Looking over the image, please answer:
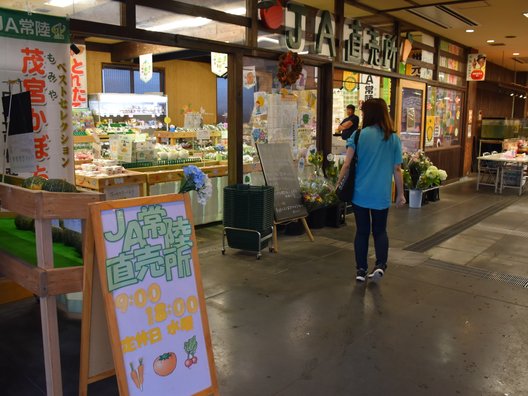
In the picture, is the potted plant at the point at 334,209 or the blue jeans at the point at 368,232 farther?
the potted plant at the point at 334,209

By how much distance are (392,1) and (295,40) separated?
2187 millimetres

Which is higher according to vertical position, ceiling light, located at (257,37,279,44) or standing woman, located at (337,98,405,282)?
ceiling light, located at (257,37,279,44)

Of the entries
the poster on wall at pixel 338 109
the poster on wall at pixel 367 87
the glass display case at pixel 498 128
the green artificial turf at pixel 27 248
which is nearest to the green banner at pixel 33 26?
the green artificial turf at pixel 27 248

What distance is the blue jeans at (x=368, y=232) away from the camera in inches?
178

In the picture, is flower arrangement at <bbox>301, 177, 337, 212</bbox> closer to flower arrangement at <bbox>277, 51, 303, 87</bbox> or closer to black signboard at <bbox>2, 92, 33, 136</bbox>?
flower arrangement at <bbox>277, 51, 303, 87</bbox>

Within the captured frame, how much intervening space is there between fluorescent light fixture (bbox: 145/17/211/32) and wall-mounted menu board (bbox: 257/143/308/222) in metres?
1.48

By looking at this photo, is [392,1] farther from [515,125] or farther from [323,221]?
[515,125]

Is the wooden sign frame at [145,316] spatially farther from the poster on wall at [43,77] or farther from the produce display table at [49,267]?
the poster on wall at [43,77]

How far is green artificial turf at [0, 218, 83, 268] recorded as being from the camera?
2.73m

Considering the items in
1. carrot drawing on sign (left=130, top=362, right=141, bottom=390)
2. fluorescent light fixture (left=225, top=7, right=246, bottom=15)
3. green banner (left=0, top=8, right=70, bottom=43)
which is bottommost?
carrot drawing on sign (left=130, top=362, right=141, bottom=390)

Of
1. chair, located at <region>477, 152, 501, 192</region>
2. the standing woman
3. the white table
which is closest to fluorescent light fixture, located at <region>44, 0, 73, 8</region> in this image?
the standing woman

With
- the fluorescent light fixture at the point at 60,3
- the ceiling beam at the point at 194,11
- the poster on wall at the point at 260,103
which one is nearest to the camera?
the fluorescent light fixture at the point at 60,3

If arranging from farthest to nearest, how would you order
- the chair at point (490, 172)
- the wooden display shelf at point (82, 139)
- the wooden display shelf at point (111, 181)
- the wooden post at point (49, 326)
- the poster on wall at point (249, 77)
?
the chair at point (490, 172), the wooden display shelf at point (82, 139), the poster on wall at point (249, 77), the wooden display shelf at point (111, 181), the wooden post at point (49, 326)

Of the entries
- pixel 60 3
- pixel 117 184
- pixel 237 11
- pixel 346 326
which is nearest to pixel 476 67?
pixel 237 11
